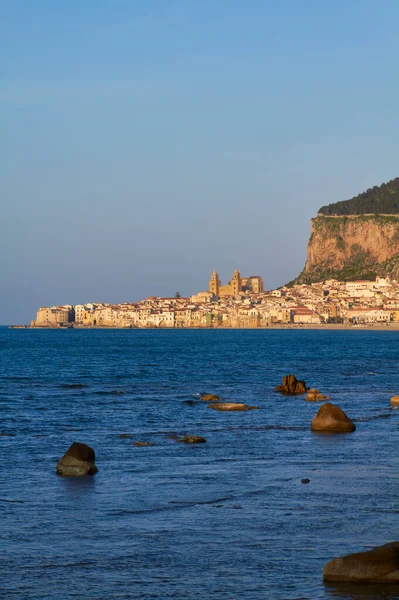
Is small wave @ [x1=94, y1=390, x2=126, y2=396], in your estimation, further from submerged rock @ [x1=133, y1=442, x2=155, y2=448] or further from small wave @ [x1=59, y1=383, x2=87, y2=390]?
submerged rock @ [x1=133, y1=442, x2=155, y2=448]

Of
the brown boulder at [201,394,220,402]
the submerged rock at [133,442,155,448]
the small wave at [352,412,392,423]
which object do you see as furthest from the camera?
the brown boulder at [201,394,220,402]

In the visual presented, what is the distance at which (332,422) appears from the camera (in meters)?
39.0

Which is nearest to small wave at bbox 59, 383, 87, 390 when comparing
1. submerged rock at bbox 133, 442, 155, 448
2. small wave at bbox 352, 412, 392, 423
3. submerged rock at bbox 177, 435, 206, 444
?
small wave at bbox 352, 412, 392, 423

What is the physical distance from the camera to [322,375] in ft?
266

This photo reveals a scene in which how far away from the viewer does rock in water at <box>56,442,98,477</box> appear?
92.6 feet

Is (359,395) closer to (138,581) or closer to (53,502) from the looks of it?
(53,502)

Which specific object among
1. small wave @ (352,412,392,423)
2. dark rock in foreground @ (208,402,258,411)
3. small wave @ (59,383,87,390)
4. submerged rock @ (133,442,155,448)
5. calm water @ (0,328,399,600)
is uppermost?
small wave @ (59,383,87,390)

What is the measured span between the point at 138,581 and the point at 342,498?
28.1 ft

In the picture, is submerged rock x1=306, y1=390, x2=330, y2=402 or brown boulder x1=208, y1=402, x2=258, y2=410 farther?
submerged rock x1=306, y1=390, x2=330, y2=402

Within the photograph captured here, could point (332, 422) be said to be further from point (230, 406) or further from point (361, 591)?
point (361, 591)

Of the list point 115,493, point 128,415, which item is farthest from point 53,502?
point 128,415

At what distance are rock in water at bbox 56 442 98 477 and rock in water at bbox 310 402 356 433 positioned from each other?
13.3 meters

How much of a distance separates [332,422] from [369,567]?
22031mm

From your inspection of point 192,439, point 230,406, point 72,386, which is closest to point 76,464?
point 192,439
